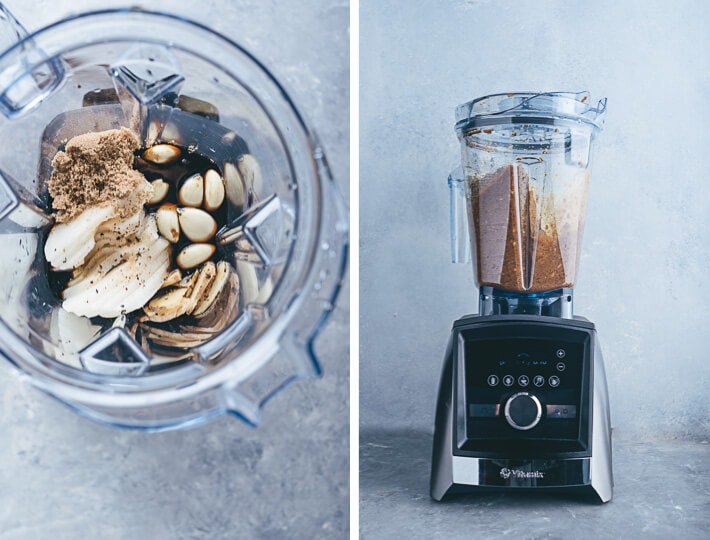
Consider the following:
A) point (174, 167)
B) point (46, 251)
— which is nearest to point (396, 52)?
point (174, 167)

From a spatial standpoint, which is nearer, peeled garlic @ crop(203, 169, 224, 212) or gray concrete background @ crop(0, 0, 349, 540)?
peeled garlic @ crop(203, 169, 224, 212)

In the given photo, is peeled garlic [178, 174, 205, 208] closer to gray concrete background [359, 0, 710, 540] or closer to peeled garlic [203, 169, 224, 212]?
peeled garlic [203, 169, 224, 212]

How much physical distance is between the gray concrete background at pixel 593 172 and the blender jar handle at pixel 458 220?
0.26 feet

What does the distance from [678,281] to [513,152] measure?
34 cm

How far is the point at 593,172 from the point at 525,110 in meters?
0.23

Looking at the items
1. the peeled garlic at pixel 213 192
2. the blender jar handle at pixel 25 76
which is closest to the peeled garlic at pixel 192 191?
the peeled garlic at pixel 213 192

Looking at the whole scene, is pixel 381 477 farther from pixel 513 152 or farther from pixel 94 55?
pixel 94 55

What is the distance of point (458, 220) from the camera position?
36.0 inches

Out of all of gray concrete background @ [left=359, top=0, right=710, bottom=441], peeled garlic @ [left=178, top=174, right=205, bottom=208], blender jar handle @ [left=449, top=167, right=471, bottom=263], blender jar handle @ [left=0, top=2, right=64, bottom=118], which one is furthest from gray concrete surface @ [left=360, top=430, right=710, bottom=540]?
blender jar handle @ [left=0, top=2, right=64, bottom=118]

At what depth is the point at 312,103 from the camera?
827 mm

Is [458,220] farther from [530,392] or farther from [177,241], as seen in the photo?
[177,241]

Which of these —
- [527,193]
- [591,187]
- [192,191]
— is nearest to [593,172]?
[591,187]

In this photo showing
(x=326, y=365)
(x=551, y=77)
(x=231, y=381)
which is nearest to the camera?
(x=231, y=381)

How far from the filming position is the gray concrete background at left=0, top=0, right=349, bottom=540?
82 cm
